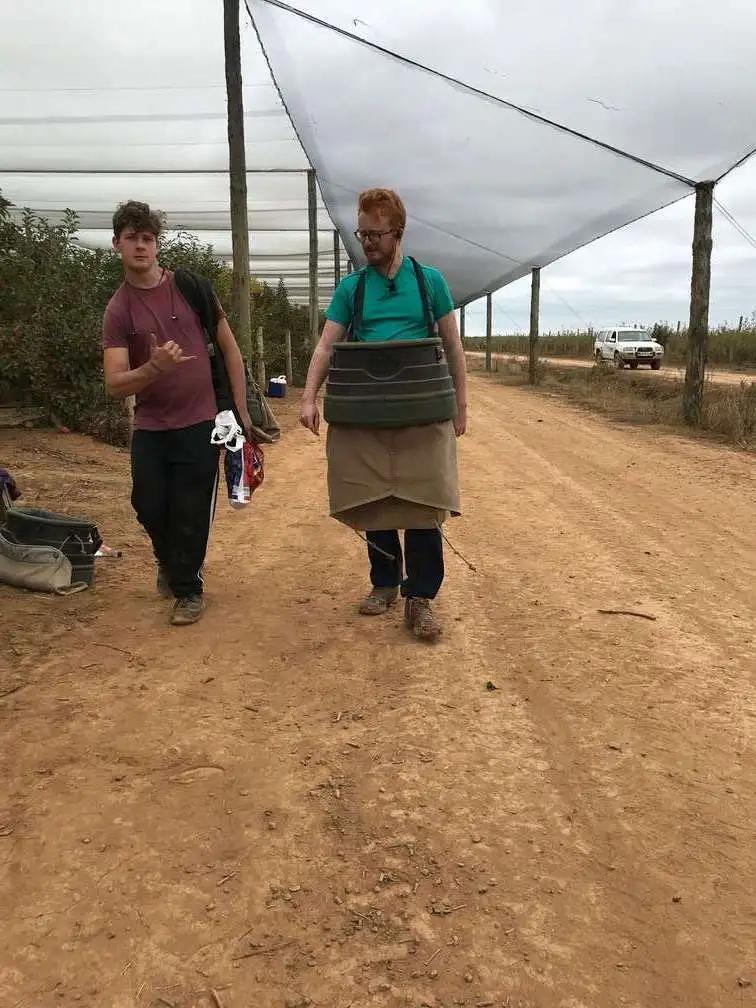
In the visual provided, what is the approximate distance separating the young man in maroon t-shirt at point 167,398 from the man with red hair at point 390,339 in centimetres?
51

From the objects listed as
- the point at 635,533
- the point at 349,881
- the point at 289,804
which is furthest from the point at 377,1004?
the point at 635,533

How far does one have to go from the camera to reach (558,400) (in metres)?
16.0

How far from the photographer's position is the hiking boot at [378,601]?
11.4 ft

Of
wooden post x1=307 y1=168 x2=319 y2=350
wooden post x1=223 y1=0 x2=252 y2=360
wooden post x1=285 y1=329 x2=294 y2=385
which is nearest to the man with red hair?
wooden post x1=223 y1=0 x2=252 y2=360

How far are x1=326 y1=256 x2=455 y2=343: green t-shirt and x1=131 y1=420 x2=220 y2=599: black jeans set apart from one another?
84 centimetres

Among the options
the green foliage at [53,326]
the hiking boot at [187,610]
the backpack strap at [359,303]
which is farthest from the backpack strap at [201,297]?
the green foliage at [53,326]

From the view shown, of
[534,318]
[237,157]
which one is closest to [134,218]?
[237,157]

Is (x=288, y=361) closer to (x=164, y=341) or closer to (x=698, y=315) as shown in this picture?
(x=698, y=315)

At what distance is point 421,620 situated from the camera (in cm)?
315

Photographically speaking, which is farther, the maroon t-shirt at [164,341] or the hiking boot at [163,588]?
the hiking boot at [163,588]

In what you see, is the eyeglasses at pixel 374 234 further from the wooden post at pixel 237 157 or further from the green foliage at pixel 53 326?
the wooden post at pixel 237 157

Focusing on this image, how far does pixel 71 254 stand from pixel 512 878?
845 cm

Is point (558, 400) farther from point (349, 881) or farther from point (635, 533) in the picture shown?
point (349, 881)

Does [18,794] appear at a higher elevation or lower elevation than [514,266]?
lower
